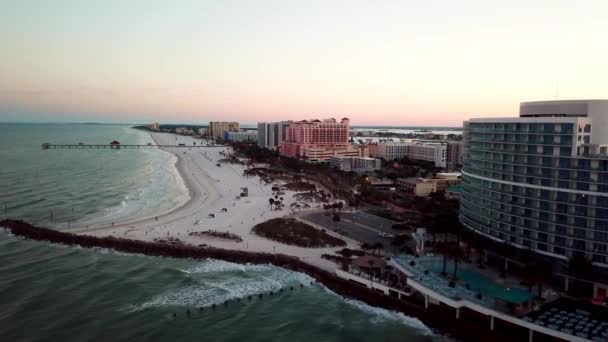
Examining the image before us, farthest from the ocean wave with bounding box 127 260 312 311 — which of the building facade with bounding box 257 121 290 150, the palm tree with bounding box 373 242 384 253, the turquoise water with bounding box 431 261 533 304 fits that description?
the building facade with bounding box 257 121 290 150

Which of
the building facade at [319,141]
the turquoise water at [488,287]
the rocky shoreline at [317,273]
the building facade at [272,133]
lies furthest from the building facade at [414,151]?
the turquoise water at [488,287]

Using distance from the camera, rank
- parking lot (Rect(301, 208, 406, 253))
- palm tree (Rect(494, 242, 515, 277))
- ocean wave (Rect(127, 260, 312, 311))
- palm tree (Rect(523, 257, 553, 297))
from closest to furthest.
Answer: palm tree (Rect(523, 257, 553, 297)), ocean wave (Rect(127, 260, 312, 311)), palm tree (Rect(494, 242, 515, 277)), parking lot (Rect(301, 208, 406, 253))

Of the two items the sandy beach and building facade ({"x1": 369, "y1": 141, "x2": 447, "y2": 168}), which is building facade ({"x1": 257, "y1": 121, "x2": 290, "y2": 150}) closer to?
building facade ({"x1": 369, "y1": 141, "x2": 447, "y2": 168})

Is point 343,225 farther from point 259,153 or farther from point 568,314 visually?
point 259,153

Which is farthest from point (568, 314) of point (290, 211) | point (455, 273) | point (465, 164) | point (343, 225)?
point (290, 211)

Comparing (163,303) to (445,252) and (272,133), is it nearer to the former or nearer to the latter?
(445,252)

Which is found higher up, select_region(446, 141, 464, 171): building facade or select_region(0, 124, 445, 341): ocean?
select_region(446, 141, 464, 171): building facade

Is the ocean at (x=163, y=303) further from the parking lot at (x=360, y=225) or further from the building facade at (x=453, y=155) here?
the building facade at (x=453, y=155)
